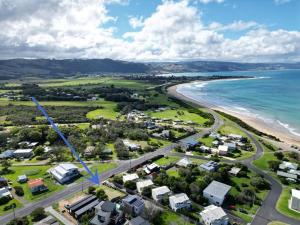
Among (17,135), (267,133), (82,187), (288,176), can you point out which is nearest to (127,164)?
(82,187)

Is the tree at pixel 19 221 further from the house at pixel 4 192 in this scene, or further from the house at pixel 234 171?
the house at pixel 234 171

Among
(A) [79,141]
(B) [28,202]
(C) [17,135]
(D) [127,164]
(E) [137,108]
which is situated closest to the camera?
(B) [28,202]

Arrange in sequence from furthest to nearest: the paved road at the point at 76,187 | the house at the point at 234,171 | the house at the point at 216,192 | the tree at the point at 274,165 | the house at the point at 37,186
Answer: the tree at the point at 274,165 < the house at the point at 234,171 < the house at the point at 37,186 < the house at the point at 216,192 < the paved road at the point at 76,187

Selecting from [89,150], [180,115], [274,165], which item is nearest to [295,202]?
[274,165]

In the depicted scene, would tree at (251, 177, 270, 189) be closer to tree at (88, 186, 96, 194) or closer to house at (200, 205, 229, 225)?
house at (200, 205, 229, 225)

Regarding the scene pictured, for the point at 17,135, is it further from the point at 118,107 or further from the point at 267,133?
the point at 267,133

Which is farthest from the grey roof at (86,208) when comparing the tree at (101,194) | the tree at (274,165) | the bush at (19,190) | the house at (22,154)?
the tree at (274,165)

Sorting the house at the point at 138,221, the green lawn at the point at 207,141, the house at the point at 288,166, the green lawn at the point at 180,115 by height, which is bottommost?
the green lawn at the point at 207,141

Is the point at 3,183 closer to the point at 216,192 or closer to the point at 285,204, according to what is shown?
the point at 216,192
